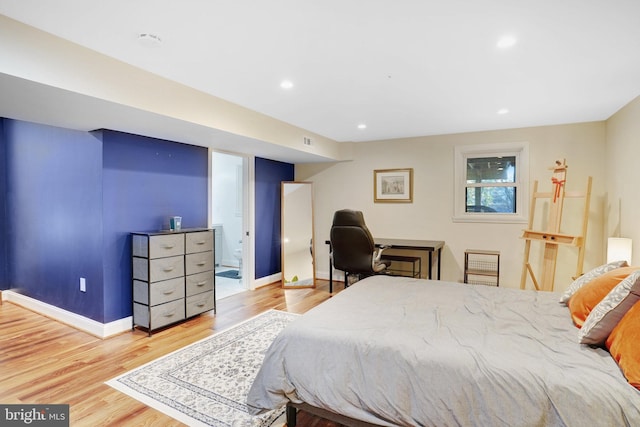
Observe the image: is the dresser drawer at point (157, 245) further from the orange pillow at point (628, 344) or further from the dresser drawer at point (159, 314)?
the orange pillow at point (628, 344)

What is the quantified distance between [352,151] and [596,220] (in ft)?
11.0

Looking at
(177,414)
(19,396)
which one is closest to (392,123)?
(177,414)

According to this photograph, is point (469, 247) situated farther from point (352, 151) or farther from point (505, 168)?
point (352, 151)

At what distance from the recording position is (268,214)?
5410mm

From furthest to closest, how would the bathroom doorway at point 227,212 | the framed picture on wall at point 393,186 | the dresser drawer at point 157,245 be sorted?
the bathroom doorway at point 227,212
the framed picture on wall at point 393,186
the dresser drawer at point 157,245

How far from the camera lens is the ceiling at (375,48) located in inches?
70.2

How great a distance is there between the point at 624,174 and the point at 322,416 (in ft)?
12.5

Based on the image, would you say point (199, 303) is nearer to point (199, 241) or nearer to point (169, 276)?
point (169, 276)

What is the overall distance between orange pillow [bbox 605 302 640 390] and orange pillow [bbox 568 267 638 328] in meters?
0.36

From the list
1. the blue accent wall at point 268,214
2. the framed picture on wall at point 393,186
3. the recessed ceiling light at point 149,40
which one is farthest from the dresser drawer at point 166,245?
the framed picture on wall at point 393,186

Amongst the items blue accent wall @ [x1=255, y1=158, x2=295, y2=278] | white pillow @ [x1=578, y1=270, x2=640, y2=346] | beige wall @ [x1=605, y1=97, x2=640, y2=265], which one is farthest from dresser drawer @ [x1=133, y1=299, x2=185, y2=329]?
beige wall @ [x1=605, y1=97, x2=640, y2=265]

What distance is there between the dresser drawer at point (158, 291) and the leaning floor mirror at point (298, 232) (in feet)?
6.84

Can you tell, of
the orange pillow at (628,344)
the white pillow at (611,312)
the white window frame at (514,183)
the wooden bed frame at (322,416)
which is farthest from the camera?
the white window frame at (514,183)

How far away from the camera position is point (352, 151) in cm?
551
